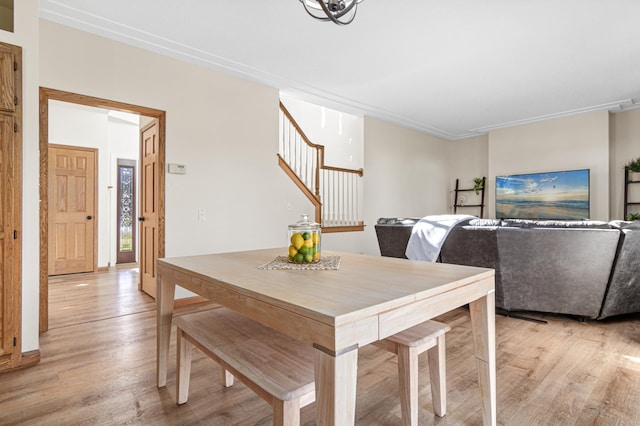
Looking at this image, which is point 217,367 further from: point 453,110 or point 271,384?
point 453,110

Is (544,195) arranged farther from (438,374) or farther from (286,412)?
(286,412)

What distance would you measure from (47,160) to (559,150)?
720 cm

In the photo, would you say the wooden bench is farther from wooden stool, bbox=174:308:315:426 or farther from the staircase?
the staircase

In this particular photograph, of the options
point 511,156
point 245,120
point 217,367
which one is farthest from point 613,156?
point 217,367

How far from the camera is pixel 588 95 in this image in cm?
482

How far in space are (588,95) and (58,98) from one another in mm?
6432

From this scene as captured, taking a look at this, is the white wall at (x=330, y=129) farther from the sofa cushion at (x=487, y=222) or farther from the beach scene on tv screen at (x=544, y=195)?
the sofa cushion at (x=487, y=222)

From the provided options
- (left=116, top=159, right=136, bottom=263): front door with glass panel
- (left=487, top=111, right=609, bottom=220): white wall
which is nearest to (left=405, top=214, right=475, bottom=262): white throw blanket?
(left=487, top=111, right=609, bottom=220): white wall

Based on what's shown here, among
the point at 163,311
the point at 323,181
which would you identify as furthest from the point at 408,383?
the point at 323,181

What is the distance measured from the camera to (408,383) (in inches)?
54.8

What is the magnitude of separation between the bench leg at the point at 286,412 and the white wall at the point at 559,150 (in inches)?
254

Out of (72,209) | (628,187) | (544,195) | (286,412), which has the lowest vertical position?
(286,412)

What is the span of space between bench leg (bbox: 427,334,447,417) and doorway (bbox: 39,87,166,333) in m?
2.86

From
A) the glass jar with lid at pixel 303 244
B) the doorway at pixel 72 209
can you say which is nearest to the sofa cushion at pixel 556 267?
the glass jar with lid at pixel 303 244
